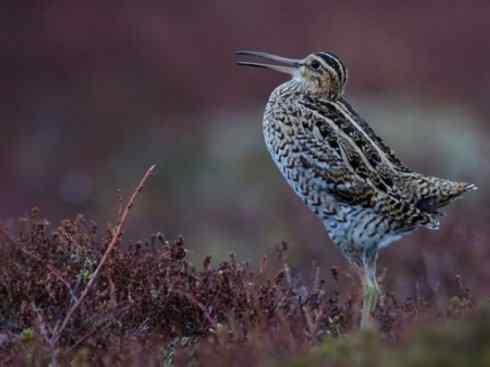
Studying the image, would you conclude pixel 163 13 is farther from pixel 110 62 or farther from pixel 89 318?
pixel 89 318

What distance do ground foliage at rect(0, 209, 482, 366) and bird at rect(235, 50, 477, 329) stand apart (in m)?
0.30

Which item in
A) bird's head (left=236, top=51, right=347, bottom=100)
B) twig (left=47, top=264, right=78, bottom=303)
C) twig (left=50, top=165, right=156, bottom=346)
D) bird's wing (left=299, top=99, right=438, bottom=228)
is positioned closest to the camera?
twig (left=50, top=165, right=156, bottom=346)

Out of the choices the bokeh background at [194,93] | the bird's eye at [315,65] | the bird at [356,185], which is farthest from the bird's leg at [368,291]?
the bokeh background at [194,93]

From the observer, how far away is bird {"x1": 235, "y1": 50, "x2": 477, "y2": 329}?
6.02 meters

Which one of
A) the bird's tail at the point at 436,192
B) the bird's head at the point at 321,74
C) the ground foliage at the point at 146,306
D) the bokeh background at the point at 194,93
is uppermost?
the bokeh background at the point at 194,93

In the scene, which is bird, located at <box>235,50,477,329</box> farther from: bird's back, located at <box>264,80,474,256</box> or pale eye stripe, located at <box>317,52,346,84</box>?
pale eye stripe, located at <box>317,52,346,84</box>

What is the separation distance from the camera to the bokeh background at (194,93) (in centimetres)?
1491

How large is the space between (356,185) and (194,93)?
11582 mm

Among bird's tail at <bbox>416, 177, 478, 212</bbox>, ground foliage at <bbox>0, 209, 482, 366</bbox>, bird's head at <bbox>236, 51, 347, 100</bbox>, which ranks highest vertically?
bird's head at <bbox>236, 51, 347, 100</bbox>

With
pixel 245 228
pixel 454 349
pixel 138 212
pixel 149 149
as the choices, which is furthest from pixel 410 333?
pixel 149 149

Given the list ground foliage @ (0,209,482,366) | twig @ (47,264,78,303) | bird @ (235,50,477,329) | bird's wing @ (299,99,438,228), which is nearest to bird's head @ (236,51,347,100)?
bird @ (235,50,477,329)

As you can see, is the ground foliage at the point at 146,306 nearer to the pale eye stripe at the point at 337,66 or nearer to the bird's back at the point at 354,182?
the bird's back at the point at 354,182

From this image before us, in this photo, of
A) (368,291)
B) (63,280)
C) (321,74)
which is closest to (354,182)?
(368,291)

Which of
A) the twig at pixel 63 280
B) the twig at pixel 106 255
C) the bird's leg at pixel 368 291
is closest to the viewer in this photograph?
the twig at pixel 106 255
